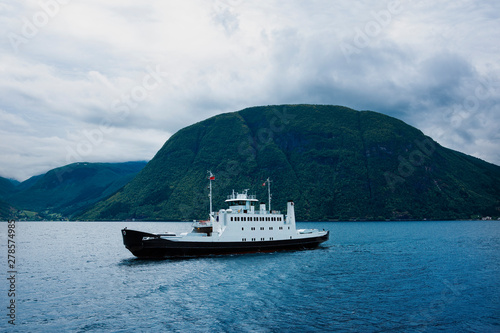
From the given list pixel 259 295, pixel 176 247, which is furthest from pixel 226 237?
pixel 259 295

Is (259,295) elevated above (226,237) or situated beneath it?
situated beneath

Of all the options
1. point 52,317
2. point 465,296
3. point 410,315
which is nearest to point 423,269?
point 465,296

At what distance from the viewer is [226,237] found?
52.0m

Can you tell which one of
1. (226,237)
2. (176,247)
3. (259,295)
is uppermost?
(226,237)

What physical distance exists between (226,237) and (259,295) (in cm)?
2144

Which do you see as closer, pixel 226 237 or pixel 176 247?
pixel 176 247

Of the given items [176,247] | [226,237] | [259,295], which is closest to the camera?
[259,295]

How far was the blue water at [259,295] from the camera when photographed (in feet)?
78.2

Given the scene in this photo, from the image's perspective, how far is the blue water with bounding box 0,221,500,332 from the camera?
2383cm

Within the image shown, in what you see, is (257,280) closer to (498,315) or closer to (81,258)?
(498,315)

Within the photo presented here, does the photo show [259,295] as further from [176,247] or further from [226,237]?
[176,247]

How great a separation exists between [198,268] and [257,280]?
10232mm

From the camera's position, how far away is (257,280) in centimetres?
3703

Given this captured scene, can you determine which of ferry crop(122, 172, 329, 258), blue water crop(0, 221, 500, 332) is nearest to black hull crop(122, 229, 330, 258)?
ferry crop(122, 172, 329, 258)
